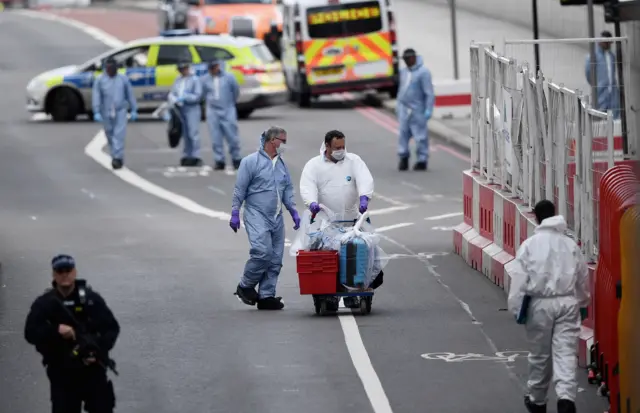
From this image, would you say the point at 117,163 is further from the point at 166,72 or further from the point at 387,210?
the point at 387,210

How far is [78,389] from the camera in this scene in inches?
424

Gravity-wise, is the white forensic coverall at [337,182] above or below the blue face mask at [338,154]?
below

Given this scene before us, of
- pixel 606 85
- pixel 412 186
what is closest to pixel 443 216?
pixel 412 186

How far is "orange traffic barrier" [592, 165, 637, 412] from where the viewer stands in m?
11.9

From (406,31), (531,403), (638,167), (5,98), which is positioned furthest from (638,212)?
(406,31)

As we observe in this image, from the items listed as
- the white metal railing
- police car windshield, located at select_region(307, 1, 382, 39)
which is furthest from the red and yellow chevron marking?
the white metal railing

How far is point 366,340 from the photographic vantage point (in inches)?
604

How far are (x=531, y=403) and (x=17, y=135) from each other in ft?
81.4

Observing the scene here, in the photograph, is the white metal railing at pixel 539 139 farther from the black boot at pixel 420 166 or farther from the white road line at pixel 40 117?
the white road line at pixel 40 117

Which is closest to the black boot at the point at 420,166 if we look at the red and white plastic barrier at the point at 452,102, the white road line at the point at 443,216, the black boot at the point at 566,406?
the white road line at the point at 443,216

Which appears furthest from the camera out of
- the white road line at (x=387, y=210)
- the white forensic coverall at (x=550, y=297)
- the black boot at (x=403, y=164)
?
the black boot at (x=403, y=164)

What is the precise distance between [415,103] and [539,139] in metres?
11.9

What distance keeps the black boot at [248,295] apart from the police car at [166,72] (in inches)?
760

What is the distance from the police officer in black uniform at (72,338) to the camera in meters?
10.6
